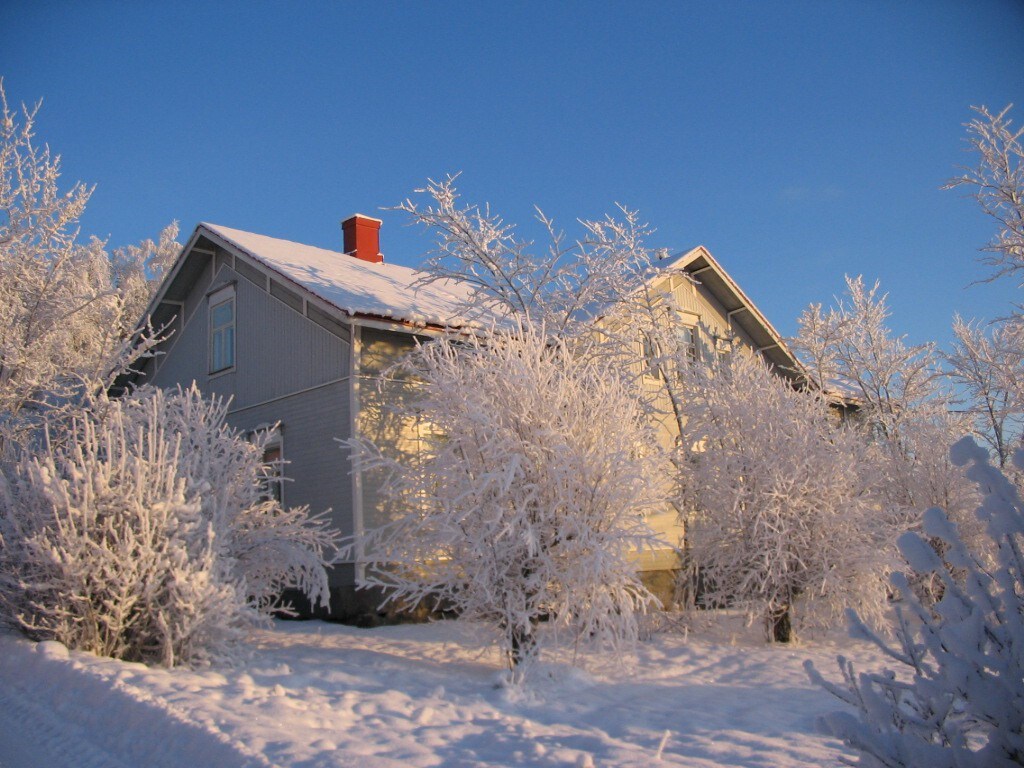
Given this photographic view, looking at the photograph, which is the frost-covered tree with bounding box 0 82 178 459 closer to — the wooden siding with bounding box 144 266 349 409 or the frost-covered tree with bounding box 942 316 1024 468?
the wooden siding with bounding box 144 266 349 409

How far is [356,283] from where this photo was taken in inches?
560

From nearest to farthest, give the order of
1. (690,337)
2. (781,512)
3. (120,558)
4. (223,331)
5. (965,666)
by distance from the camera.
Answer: (965,666) < (120,558) < (781,512) < (223,331) < (690,337)

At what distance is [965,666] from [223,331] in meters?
14.8

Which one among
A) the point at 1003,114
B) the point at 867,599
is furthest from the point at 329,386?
the point at 1003,114

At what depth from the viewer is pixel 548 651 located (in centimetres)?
815

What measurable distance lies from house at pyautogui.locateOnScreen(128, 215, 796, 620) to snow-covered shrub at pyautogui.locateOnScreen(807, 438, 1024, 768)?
738cm

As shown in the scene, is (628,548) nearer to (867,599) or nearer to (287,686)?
(287,686)

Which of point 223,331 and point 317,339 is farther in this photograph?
point 223,331

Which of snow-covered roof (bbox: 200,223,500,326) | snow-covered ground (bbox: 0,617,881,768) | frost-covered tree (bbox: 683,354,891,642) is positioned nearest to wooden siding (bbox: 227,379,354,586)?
snow-covered roof (bbox: 200,223,500,326)

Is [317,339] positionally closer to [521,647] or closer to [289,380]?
[289,380]

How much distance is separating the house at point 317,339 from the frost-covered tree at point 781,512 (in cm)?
135

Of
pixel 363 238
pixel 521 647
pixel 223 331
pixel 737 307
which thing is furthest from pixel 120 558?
pixel 737 307

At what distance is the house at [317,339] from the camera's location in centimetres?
1223

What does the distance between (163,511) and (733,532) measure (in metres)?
6.87
